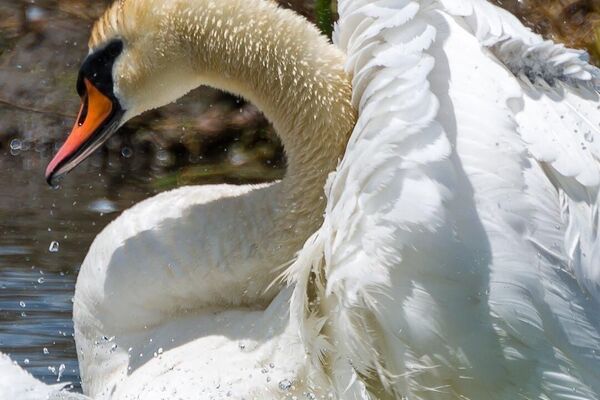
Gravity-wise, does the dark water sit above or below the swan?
below

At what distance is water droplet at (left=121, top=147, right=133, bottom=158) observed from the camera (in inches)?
348

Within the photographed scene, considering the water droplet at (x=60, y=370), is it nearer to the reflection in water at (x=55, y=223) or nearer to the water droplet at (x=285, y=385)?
the reflection in water at (x=55, y=223)

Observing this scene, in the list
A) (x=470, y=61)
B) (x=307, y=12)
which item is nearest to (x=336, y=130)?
(x=470, y=61)

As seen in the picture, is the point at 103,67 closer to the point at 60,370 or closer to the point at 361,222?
the point at 361,222

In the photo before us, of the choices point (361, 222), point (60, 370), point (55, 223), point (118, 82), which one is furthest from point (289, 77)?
point (55, 223)

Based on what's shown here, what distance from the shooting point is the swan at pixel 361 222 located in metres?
2.96

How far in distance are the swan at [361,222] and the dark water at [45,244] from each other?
132 cm

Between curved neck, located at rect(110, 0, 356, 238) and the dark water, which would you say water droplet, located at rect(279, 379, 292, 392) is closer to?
curved neck, located at rect(110, 0, 356, 238)

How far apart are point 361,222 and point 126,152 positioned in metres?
6.04

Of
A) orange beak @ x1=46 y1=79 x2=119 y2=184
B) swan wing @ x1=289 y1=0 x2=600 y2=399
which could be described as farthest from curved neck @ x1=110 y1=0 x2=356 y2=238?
swan wing @ x1=289 y1=0 x2=600 y2=399

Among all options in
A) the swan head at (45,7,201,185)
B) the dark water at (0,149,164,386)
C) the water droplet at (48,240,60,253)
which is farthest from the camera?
the water droplet at (48,240,60,253)

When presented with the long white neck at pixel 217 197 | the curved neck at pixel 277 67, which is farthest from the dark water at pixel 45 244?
the curved neck at pixel 277 67

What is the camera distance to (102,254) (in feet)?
12.6

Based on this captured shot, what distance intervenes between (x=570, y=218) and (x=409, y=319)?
472mm
